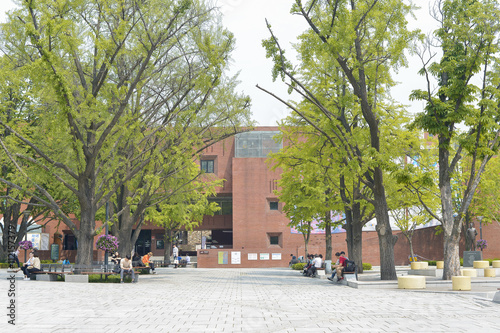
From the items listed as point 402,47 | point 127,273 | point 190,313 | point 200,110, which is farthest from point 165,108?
point 190,313

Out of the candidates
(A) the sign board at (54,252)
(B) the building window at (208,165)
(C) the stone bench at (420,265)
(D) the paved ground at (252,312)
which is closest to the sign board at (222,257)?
(B) the building window at (208,165)

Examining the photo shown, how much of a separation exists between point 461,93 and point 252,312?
13.6 m

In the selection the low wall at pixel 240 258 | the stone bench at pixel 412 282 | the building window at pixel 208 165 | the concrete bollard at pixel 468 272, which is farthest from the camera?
the building window at pixel 208 165

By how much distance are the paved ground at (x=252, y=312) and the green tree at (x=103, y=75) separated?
7.40 meters

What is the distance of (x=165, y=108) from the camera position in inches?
1120

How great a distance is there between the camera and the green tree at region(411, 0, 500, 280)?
20219 millimetres

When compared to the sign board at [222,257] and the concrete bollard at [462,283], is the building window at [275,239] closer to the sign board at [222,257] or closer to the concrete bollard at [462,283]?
the sign board at [222,257]

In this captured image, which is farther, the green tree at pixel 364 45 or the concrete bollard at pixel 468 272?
the concrete bollard at pixel 468 272

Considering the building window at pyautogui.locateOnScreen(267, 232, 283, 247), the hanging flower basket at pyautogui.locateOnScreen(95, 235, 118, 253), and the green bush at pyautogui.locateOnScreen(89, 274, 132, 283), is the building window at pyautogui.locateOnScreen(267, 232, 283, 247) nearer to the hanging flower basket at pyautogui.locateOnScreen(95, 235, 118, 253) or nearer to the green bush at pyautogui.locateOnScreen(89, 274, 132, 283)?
the hanging flower basket at pyautogui.locateOnScreen(95, 235, 118, 253)

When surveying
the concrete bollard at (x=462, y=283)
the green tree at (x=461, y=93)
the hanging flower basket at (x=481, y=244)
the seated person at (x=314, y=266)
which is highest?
the green tree at (x=461, y=93)

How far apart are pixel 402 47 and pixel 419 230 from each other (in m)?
36.7

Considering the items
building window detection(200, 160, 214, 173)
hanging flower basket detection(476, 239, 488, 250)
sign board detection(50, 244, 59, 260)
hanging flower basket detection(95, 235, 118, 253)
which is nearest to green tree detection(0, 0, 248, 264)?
hanging flower basket detection(95, 235, 118, 253)

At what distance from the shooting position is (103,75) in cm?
2209

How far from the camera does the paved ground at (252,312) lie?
9.48 metres
